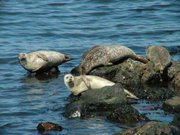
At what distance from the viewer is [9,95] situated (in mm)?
13570

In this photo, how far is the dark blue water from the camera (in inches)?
465

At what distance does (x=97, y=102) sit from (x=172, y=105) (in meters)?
1.24

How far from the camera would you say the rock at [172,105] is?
11.7 metres

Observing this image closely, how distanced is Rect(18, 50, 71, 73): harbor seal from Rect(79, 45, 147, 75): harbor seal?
67 centimetres

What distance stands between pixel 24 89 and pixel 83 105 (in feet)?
8.23

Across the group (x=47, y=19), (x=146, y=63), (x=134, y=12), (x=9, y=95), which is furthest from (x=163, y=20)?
(x=9, y=95)

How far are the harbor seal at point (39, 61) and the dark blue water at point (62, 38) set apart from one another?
24cm

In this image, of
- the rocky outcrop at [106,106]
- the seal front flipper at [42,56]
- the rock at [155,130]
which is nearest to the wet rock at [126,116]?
the rocky outcrop at [106,106]

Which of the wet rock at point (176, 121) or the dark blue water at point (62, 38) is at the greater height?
the wet rock at point (176, 121)

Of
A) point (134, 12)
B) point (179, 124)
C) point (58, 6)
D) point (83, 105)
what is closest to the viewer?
point (179, 124)

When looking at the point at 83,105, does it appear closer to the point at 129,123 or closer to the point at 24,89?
the point at 129,123

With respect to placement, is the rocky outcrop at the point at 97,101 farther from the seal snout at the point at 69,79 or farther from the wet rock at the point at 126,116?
the seal snout at the point at 69,79

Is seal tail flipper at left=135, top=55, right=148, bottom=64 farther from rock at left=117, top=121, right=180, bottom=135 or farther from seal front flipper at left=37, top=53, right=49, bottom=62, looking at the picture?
rock at left=117, top=121, right=180, bottom=135

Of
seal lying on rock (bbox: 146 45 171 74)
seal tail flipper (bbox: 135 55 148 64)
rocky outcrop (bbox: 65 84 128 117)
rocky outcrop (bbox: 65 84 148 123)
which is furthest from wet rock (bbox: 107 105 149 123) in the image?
seal tail flipper (bbox: 135 55 148 64)
